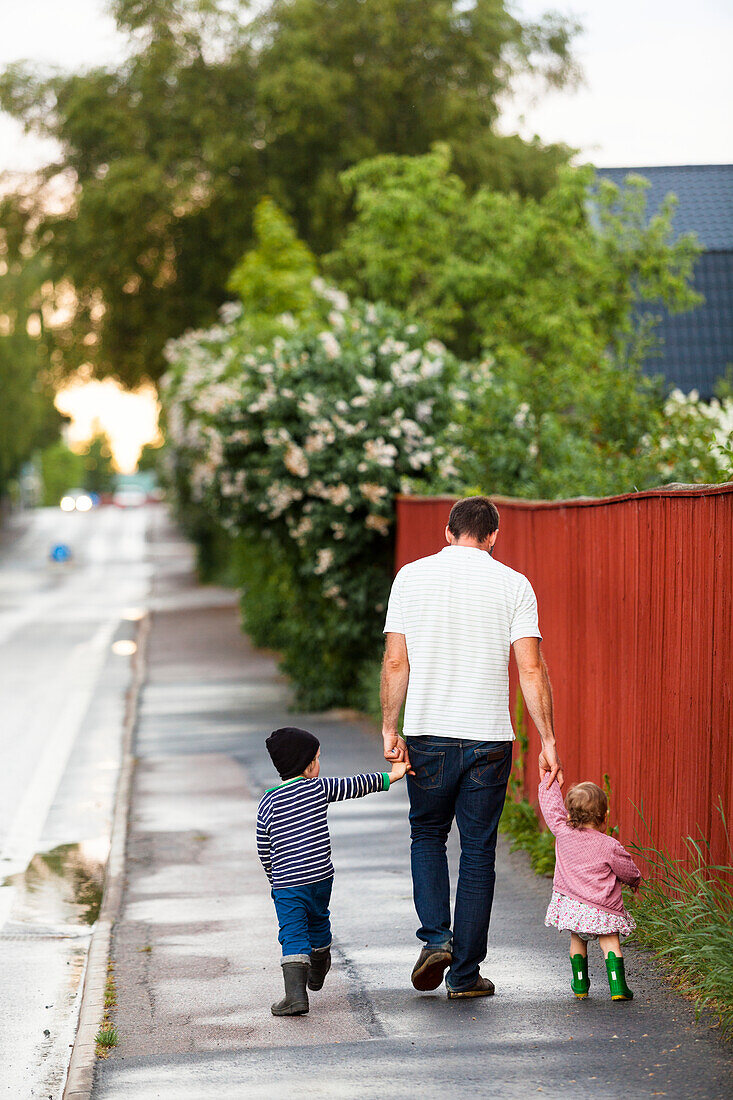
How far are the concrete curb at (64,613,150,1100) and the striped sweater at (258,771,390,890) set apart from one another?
33.5 inches

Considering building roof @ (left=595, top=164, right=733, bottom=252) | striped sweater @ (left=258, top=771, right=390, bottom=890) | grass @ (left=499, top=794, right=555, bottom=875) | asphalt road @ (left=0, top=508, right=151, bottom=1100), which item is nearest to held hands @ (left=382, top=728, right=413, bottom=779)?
striped sweater @ (left=258, top=771, right=390, bottom=890)

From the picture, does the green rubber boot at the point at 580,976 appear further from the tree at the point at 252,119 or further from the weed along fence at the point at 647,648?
the tree at the point at 252,119

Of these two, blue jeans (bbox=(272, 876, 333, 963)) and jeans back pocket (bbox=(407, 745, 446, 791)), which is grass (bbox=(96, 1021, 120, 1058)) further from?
jeans back pocket (bbox=(407, 745, 446, 791))

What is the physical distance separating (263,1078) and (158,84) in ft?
99.2

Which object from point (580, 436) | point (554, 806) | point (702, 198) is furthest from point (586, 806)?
point (702, 198)

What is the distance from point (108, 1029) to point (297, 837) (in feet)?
3.13

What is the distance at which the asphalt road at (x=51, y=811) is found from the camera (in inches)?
222

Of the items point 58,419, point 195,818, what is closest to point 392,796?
point 195,818

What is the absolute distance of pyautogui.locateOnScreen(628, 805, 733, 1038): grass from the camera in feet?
15.8

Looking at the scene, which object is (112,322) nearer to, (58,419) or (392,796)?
(392,796)

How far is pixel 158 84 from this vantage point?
32.1 m

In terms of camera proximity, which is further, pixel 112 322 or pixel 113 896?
pixel 112 322

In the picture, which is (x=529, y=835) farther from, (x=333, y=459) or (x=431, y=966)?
(x=333, y=459)

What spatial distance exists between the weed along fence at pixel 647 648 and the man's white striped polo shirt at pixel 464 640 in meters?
0.67
